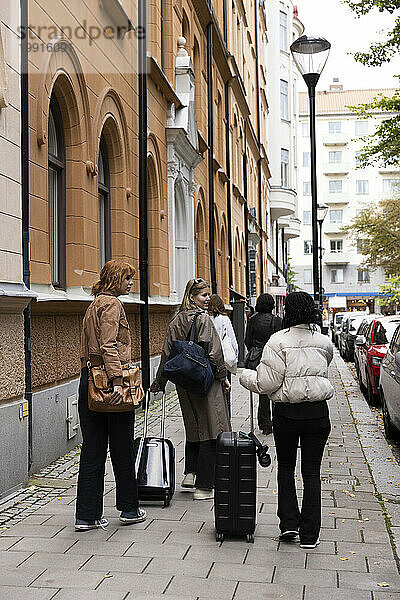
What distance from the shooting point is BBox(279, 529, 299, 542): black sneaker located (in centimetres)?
615

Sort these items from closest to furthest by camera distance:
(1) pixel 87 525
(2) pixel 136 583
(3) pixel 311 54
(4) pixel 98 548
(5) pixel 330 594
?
(5) pixel 330 594
(2) pixel 136 583
(4) pixel 98 548
(1) pixel 87 525
(3) pixel 311 54

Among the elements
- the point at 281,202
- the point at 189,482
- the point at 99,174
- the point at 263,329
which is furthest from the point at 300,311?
the point at 281,202

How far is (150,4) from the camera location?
1636 centimetres

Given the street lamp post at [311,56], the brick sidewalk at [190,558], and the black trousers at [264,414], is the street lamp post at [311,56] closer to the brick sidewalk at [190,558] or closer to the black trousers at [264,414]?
the black trousers at [264,414]

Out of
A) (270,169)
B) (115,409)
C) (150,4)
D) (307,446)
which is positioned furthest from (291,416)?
(270,169)

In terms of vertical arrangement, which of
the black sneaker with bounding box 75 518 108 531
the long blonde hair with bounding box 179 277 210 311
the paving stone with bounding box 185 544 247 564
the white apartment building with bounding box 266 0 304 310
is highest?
the white apartment building with bounding box 266 0 304 310

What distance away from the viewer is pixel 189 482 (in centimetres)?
793

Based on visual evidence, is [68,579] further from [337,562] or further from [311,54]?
[311,54]

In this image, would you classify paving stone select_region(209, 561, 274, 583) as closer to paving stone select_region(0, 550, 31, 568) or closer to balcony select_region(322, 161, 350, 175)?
paving stone select_region(0, 550, 31, 568)

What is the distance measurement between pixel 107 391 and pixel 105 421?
0.41 metres

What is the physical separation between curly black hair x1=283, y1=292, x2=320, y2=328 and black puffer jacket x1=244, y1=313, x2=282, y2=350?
500 cm

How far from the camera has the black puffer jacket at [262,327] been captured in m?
11.3

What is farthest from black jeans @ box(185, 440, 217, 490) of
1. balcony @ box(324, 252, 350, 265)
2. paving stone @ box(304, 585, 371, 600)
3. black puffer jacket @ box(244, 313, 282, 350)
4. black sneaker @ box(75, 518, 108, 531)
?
balcony @ box(324, 252, 350, 265)

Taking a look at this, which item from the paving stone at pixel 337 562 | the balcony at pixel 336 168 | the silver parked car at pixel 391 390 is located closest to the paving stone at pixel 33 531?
the paving stone at pixel 337 562
